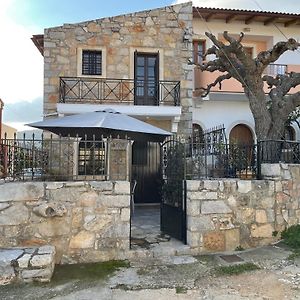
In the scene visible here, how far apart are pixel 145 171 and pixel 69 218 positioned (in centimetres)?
594

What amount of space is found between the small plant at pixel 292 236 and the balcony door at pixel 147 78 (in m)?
6.30

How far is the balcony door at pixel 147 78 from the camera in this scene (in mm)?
11143

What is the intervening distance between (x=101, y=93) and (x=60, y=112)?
1.52m

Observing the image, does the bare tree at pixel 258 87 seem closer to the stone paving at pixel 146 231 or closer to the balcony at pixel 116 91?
the balcony at pixel 116 91

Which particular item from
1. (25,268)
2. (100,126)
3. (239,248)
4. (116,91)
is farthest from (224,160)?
(116,91)

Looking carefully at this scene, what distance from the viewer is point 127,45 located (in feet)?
35.6

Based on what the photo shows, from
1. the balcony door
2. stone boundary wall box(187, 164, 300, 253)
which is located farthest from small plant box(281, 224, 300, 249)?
the balcony door

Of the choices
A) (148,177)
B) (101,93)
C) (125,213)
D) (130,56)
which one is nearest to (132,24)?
(130,56)

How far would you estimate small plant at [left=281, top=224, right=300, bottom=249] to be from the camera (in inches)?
234

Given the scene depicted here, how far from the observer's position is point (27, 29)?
456 inches

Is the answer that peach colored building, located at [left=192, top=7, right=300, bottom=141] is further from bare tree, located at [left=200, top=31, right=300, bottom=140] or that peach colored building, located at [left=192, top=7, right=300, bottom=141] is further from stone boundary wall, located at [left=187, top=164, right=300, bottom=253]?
stone boundary wall, located at [left=187, top=164, right=300, bottom=253]

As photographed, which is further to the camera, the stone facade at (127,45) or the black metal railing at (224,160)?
the stone facade at (127,45)

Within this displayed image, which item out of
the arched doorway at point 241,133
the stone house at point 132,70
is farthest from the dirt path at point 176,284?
the arched doorway at point 241,133

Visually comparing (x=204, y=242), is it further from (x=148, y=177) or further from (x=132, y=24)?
(x=132, y=24)
